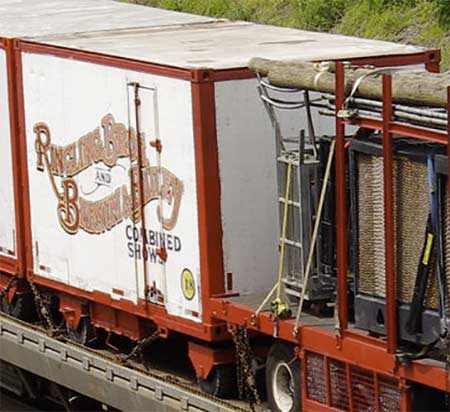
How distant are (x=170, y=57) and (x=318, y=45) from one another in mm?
1306

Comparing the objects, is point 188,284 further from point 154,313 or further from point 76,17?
point 76,17

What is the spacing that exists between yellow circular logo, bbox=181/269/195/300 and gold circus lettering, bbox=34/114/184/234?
37 cm

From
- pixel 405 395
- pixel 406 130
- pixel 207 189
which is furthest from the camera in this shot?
pixel 207 189

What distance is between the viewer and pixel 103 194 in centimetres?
1369

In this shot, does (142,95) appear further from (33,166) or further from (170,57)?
(33,166)

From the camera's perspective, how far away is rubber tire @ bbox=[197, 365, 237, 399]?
1277cm

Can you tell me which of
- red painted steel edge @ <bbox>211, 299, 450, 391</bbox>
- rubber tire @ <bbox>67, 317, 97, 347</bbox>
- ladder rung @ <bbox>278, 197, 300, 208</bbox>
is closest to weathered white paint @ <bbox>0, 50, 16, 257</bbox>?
rubber tire @ <bbox>67, 317, 97, 347</bbox>

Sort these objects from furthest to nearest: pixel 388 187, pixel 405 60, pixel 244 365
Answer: pixel 405 60 → pixel 244 365 → pixel 388 187

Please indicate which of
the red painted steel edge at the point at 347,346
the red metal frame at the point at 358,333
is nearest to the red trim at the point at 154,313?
the red painted steel edge at the point at 347,346

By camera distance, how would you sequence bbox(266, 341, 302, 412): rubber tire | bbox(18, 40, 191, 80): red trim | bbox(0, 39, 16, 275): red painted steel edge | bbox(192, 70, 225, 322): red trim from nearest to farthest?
bbox(266, 341, 302, 412): rubber tire < bbox(192, 70, 225, 322): red trim < bbox(18, 40, 191, 80): red trim < bbox(0, 39, 16, 275): red painted steel edge

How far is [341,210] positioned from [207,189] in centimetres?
161

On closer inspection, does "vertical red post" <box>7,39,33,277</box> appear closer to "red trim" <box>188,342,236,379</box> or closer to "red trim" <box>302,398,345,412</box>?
"red trim" <box>188,342,236,379</box>

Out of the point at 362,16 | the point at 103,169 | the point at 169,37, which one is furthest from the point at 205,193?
the point at 362,16

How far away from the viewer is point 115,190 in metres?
13.5
